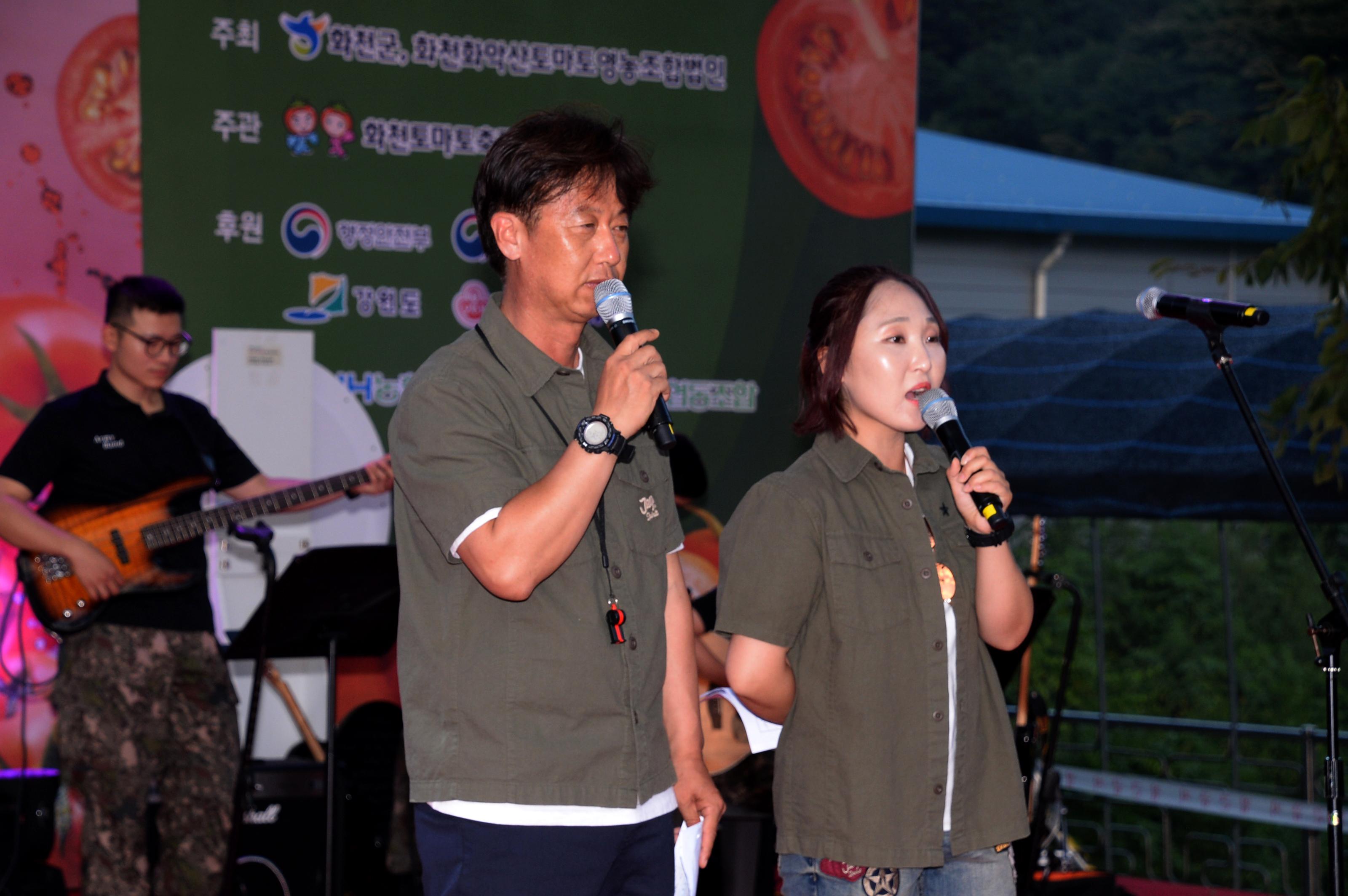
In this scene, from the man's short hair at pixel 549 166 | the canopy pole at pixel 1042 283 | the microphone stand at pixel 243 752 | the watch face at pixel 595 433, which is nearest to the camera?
the watch face at pixel 595 433

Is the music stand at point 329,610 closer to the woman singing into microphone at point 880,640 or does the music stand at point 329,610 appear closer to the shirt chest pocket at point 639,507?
the woman singing into microphone at point 880,640

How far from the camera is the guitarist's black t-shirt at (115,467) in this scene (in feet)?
13.5

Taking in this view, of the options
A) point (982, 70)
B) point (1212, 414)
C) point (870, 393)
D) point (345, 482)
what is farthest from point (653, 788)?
point (982, 70)

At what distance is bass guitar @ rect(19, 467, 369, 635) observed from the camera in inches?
159

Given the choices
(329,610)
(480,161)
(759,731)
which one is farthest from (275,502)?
(759,731)

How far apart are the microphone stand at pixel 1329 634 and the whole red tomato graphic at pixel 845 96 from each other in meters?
3.01

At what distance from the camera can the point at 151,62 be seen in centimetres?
475

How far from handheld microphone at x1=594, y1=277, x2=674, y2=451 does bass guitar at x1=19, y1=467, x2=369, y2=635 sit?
273cm

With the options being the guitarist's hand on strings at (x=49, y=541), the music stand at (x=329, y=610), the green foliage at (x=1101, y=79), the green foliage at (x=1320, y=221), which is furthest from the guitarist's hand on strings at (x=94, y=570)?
the green foliage at (x=1101, y=79)

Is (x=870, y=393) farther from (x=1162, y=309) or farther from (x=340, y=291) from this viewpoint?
(x=340, y=291)

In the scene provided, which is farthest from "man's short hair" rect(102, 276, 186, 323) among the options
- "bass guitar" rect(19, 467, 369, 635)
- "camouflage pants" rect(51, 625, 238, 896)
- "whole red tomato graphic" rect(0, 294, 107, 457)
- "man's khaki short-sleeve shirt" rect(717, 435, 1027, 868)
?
"man's khaki short-sleeve shirt" rect(717, 435, 1027, 868)

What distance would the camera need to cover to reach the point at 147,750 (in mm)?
4004

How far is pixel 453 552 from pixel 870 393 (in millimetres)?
861

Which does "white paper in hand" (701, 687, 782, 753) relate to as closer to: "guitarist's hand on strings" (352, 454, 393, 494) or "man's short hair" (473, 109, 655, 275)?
"man's short hair" (473, 109, 655, 275)
